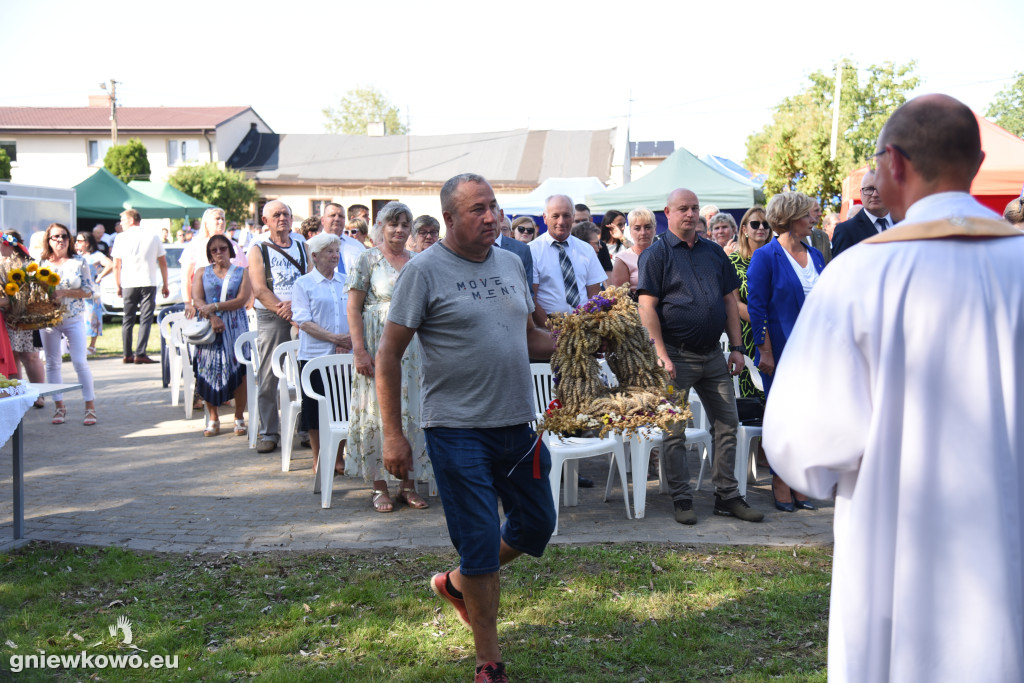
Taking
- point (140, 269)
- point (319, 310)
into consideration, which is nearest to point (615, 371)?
point (319, 310)

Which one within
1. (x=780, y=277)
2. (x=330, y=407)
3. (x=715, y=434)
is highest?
(x=780, y=277)

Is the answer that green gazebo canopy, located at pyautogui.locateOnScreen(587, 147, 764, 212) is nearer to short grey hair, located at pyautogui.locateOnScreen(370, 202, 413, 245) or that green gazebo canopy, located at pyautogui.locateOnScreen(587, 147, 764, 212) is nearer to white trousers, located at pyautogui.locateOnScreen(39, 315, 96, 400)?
white trousers, located at pyautogui.locateOnScreen(39, 315, 96, 400)

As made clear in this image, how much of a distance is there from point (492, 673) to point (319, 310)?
13.9 ft

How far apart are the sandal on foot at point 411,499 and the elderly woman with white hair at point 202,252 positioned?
3.88 m

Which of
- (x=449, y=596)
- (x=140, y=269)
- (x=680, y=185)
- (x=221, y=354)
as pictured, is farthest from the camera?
(x=680, y=185)

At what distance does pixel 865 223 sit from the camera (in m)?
6.42

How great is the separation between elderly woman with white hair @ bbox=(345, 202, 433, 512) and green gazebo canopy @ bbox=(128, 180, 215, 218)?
2354 cm

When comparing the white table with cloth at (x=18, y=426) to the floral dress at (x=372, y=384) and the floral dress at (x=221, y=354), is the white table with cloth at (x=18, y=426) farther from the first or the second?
the floral dress at (x=221, y=354)

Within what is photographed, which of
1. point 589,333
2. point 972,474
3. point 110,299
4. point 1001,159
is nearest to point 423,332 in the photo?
point 589,333

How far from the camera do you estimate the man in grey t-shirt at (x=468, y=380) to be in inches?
141

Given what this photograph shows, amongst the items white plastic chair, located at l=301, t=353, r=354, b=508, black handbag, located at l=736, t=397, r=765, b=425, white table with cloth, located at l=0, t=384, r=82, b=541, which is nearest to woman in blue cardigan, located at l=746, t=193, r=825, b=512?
black handbag, located at l=736, t=397, r=765, b=425

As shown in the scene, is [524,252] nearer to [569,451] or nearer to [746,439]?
[569,451]

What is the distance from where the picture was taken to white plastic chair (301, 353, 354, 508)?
6.30m

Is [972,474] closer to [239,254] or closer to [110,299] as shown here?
[239,254]
